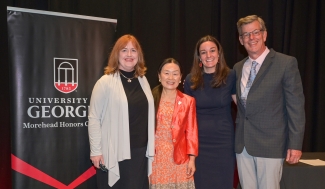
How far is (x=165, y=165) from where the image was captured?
265 cm

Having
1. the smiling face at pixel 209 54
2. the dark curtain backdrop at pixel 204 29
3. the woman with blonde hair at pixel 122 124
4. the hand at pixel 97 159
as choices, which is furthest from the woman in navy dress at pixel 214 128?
the dark curtain backdrop at pixel 204 29

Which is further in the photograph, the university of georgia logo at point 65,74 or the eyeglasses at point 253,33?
the university of georgia logo at point 65,74

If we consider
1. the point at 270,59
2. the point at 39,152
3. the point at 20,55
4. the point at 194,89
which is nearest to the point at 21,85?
the point at 20,55

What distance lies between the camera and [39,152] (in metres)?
3.13

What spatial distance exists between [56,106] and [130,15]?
1542 millimetres

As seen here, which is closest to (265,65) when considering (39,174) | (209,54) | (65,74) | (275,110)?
(275,110)

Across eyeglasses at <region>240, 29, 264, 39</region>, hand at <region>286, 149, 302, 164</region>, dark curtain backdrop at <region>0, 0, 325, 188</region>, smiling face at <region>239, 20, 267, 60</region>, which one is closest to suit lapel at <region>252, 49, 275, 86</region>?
smiling face at <region>239, 20, 267, 60</region>

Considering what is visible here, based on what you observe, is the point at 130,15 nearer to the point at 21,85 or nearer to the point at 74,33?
the point at 74,33

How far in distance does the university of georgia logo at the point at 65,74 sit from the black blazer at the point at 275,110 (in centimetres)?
166

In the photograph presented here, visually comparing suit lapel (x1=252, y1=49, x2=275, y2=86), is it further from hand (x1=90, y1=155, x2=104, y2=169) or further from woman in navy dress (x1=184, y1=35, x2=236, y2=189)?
hand (x1=90, y1=155, x2=104, y2=169)

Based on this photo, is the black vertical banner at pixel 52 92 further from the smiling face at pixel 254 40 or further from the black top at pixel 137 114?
the smiling face at pixel 254 40

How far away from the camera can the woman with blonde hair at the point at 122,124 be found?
2.46 metres

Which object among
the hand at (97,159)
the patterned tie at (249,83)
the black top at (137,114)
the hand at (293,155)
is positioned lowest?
the hand at (97,159)

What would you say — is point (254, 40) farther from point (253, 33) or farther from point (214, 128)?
point (214, 128)
